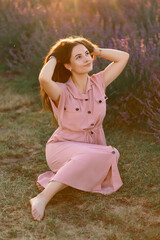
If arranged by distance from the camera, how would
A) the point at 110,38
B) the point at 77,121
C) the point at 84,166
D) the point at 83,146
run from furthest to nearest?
the point at 110,38 → the point at 77,121 → the point at 83,146 → the point at 84,166

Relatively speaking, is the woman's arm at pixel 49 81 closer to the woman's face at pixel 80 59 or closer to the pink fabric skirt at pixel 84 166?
the woman's face at pixel 80 59

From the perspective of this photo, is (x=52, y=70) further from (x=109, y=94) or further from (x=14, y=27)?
(x=14, y=27)

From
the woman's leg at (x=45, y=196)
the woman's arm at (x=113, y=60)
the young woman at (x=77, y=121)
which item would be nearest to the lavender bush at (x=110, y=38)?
the woman's arm at (x=113, y=60)

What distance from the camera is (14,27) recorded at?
20.3ft

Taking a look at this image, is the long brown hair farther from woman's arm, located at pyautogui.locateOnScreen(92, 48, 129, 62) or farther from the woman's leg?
the woman's leg

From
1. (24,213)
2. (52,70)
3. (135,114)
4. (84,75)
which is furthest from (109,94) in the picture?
(24,213)

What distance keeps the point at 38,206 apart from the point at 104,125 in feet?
6.14

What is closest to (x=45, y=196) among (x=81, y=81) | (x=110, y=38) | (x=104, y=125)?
(x=81, y=81)

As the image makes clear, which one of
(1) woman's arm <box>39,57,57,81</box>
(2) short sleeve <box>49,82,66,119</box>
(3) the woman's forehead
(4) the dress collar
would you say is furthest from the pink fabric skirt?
(3) the woman's forehead

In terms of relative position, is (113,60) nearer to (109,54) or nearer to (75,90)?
(109,54)

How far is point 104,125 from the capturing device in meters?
4.45

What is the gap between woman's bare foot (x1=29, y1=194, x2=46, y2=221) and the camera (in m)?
2.72

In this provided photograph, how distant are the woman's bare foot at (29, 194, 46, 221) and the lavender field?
0.05m

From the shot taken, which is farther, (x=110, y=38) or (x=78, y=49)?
(x=110, y=38)
